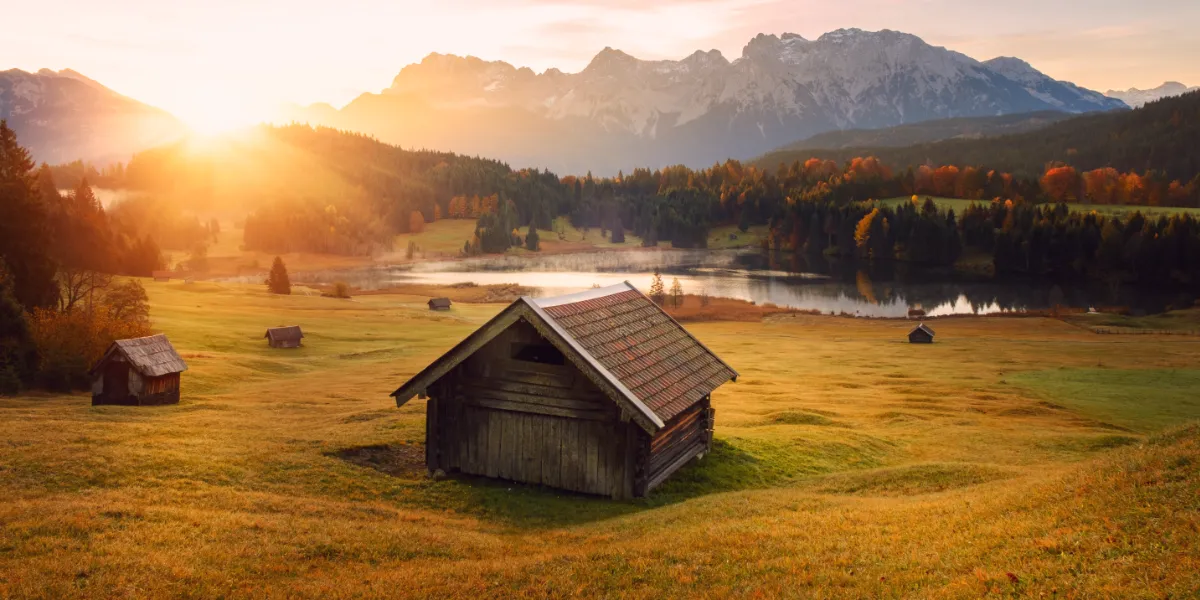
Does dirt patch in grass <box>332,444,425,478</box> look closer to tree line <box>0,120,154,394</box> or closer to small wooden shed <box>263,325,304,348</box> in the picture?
tree line <box>0,120,154,394</box>

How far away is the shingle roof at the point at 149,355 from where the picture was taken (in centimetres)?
3731

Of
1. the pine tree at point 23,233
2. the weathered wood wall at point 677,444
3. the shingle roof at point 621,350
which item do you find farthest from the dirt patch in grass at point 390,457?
the pine tree at point 23,233

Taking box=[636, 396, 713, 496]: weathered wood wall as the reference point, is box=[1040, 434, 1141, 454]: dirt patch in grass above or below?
below

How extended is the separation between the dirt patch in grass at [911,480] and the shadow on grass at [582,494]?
2.36 m

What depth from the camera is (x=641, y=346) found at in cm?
2495

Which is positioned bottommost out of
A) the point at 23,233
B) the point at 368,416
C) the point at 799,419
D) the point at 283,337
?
the point at 799,419

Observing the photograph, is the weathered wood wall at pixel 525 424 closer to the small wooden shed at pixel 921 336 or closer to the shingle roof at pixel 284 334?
the shingle roof at pixel 284 334

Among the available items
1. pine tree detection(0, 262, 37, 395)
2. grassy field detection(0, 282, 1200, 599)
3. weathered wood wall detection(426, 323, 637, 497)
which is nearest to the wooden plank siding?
weathered wood wall detection(426, 323, 637, 497)

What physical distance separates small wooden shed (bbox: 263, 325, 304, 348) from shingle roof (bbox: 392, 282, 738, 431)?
4562 centimetres

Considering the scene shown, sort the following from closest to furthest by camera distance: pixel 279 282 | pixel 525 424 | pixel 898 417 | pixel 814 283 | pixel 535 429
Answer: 1. pixel 535 429
2. pixel 525 424
3. pixel 898 417
4. pixel 279 282
5. pixel 814 283

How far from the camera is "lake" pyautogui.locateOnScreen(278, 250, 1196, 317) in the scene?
117 metres

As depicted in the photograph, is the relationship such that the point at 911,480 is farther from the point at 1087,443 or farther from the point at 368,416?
the point at 368,416

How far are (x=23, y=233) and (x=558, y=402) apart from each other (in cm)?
4525

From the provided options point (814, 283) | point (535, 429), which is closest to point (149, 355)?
point (535, 429)
